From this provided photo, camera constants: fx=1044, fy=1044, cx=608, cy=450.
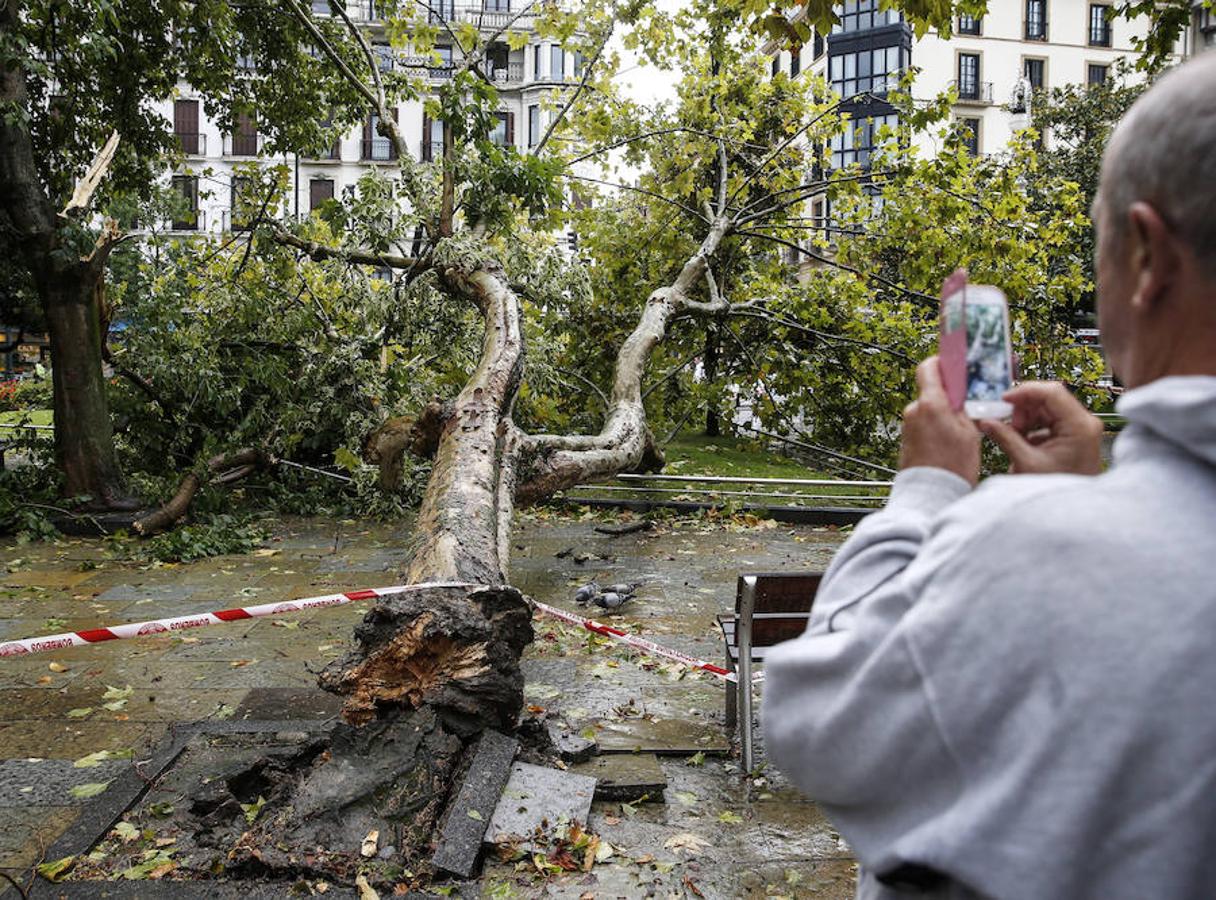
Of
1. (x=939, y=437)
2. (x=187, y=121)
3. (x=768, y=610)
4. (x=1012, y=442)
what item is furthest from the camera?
(x=187, y=121)

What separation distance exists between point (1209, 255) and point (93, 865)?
3.38 m

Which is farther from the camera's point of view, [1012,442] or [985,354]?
[1012,442]

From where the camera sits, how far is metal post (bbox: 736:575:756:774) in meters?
4.05

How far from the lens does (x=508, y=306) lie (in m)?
8.34

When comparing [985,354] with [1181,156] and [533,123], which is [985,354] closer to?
[1181,156]

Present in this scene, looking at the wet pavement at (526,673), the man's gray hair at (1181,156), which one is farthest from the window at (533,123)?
the man's gray hair at (1181,156)

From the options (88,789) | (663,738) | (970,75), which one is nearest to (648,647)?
(663,738)

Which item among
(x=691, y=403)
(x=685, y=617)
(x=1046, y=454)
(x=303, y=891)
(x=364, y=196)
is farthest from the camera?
(x=691, y=403)

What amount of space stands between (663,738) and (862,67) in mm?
41951

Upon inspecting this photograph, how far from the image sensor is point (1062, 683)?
0.88 m

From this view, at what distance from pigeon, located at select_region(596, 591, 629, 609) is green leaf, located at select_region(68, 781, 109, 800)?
11.3 feet

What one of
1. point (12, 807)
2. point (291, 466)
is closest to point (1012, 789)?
point (12, 807)

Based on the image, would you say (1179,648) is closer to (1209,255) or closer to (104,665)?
(1209,255)

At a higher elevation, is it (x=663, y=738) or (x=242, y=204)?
(x=242, y=204)
